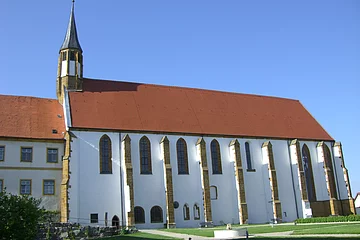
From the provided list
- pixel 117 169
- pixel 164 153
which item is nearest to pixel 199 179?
pixel 164 153

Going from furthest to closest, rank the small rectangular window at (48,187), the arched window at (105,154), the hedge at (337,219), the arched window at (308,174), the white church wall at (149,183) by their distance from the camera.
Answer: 1. the arched window at (308,174)
2. the white church wall at (149,183)
3. the arched window at (105,154)
4. the hedge at (337,219)
5. the small rectangular window at (48,187)

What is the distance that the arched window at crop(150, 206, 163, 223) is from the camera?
1419 inches

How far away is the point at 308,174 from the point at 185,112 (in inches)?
615

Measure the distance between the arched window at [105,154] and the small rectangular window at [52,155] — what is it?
3.81m

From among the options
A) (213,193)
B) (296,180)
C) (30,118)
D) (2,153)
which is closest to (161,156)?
(213,193)

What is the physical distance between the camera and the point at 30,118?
119ft

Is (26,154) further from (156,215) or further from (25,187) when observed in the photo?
(156,215)

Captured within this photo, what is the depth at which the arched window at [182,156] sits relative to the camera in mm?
38719

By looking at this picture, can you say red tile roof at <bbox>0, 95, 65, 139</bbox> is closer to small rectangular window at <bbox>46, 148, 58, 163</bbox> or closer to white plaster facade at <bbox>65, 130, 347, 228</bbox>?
small rectangular window at <bbox>46, 148, 58, 163</bbox>

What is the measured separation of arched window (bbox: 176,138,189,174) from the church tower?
440 inches

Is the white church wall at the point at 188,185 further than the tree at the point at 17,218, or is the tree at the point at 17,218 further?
the white church wall at the point at 188,185

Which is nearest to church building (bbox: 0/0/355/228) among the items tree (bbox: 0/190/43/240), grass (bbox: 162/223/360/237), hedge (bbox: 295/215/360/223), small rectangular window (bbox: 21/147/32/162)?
Result: small rectangular window (bbox: 21/147/32/162)

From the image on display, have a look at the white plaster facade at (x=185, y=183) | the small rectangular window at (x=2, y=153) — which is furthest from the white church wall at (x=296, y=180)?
the small rectangular window at (x=2, y=153)

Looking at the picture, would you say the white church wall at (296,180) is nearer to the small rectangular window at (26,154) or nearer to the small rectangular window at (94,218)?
the small rectangular window at (94,218)
